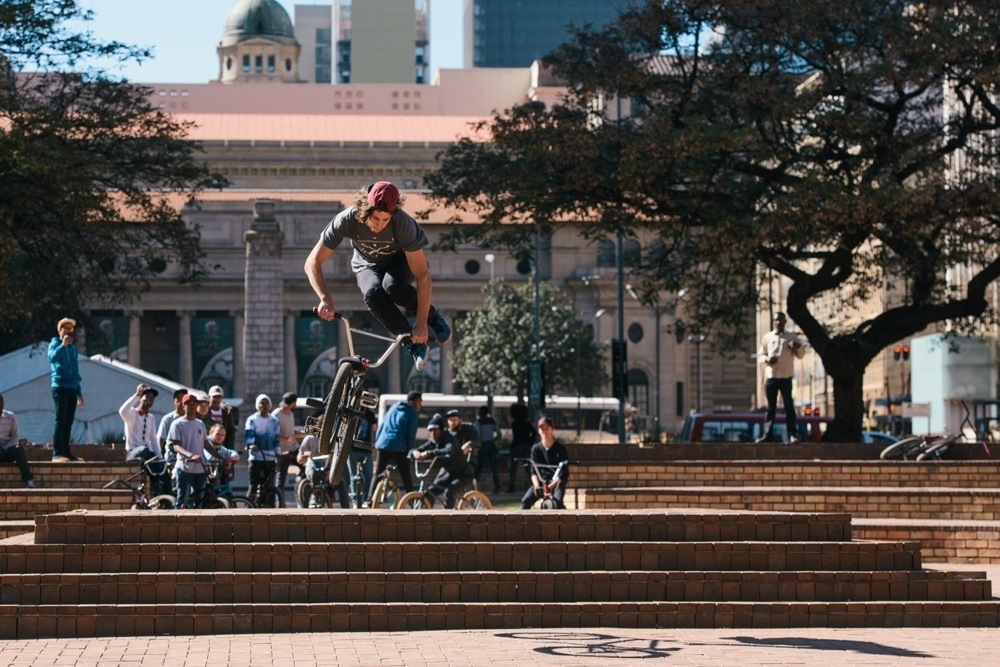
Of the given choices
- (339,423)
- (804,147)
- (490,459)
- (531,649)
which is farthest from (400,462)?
(490,459)

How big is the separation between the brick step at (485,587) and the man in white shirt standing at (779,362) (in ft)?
32.5

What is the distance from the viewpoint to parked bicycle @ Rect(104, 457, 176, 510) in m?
17.8

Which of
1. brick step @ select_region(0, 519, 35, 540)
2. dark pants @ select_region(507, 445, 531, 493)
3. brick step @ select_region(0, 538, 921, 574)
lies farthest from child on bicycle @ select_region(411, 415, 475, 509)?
dark pants @ select_region(507, 445, 531, 493)

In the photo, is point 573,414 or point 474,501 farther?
point 573,414

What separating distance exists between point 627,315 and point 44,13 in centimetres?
7239

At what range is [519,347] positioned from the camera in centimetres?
7988

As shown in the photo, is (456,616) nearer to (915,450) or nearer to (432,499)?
(432,499)

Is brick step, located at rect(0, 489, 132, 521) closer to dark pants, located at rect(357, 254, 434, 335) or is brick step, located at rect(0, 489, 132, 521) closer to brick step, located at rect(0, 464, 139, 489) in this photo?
brick step, located at rect(0, 464, 139, 489)

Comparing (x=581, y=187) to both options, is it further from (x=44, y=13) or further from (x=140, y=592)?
(x=140, y=592)

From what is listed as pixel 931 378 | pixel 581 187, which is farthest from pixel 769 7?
pixel 931 378

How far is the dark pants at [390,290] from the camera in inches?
434

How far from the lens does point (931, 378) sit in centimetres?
6444

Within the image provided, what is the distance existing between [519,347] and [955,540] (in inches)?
2499

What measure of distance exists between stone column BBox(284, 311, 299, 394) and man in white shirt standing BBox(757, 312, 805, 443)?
71889mm
